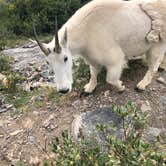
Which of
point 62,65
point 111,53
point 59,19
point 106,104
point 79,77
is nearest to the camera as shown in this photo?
point 62,65

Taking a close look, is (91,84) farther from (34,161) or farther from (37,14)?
(37,14)

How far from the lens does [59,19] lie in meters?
16.5

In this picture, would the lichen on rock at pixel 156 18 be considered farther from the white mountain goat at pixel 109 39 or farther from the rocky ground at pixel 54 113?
the rocky ground at pixel 54 113

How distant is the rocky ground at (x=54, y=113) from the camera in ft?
26.6

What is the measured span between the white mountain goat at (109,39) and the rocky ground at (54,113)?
0.78 ft

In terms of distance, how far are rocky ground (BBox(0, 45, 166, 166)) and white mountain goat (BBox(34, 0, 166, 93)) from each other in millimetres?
237

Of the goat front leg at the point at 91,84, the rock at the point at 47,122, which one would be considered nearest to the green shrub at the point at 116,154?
the rock at the point at 47,122

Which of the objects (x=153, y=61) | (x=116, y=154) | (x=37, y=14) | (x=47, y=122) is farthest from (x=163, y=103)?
(x=37, y=14)

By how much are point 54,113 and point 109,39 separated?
5.55 ft

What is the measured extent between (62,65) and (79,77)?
2229mm

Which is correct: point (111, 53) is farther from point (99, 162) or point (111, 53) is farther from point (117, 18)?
point (99, 162)

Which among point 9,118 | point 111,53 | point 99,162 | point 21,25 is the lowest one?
point 21,25

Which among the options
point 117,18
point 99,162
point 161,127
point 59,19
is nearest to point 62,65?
point 117,18

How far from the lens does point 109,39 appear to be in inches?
317
